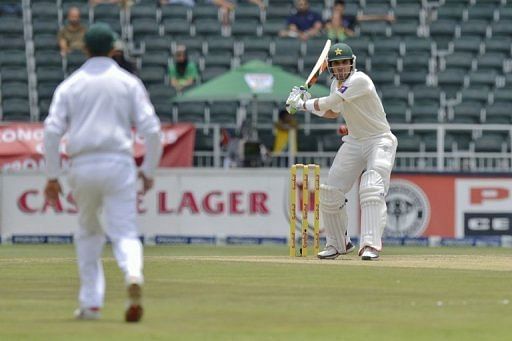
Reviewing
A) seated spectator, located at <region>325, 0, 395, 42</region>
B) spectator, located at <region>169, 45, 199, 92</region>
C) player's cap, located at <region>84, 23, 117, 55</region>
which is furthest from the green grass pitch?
seated spectator, located at <region>325, 0, 395, 42</region>

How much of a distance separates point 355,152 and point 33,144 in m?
8.49

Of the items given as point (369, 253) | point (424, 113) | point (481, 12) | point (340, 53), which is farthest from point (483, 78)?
point (369, 253)

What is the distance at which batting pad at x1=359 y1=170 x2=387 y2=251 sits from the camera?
14836 mm

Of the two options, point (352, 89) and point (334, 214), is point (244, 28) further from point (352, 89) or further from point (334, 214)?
point (352, 89)

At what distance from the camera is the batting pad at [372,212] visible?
1484cm

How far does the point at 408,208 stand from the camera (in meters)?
22.3

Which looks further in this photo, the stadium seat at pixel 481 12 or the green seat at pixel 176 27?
the stadium seat at pixel 481 12

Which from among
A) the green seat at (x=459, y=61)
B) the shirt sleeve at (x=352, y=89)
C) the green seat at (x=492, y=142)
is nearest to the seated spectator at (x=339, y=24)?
the green seat at (x=459, y=61)

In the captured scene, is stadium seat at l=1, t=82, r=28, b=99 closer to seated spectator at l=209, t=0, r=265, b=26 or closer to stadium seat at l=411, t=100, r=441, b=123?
seated spectator at l=209, t=0, r=265, b=26

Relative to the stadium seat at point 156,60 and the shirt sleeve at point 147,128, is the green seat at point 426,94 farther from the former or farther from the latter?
the shirt sleeve at point 147,128

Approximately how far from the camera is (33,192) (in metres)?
22.4

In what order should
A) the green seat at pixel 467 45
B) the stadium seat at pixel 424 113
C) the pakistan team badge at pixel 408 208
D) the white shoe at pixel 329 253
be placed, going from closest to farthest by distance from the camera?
the white shoe at pixel 329 253 < the pakistan team badge at pixel 408 208 < the stadium seat at pixel 424 113 < the green seat at pixel 467 45

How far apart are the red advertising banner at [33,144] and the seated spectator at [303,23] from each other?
3.75 metres

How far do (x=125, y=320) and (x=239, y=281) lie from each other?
3.54 m
